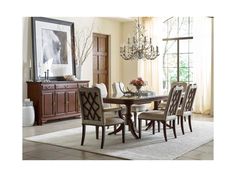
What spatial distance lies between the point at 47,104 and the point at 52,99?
0.57 feet

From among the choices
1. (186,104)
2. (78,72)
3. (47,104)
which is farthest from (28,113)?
(186,104)

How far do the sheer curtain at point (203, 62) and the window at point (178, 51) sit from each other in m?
0.39

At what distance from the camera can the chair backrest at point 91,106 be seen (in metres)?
4.59

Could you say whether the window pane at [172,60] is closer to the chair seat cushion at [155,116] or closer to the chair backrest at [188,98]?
the chair backrest at [188,98]

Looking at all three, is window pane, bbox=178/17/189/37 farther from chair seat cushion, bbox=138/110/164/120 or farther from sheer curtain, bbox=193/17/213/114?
chair seat cushion, bbox=138/110/164/120

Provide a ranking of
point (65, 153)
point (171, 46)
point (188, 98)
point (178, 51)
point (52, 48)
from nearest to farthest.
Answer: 1. point (65, 153)
2. point (188, 98)
3. point (52, 48)
4. point (178, 51)
5. point (171, 46)

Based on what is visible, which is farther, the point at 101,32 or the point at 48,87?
the point at 101,32

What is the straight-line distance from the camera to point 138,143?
16.3ft

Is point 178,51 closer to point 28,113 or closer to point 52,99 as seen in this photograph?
point 52,99

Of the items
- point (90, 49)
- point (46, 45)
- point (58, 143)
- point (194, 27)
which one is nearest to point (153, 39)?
point (194, 27)

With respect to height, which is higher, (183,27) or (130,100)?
(183,27)

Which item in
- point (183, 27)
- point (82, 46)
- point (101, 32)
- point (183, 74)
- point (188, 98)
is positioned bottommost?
point (188, 98)

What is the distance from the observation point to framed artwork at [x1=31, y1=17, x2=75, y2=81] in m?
7.14
